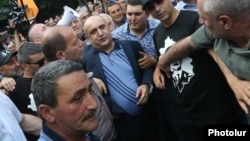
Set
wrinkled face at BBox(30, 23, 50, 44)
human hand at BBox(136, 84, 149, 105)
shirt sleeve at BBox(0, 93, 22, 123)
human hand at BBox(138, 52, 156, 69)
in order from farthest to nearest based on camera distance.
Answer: wrinkled face at BBox(30, 23, 50, 44), human hand at BBox(138, 52, 156, 69), human hand at BBox(136, 84, 149, 105), shirt sleeve at BBox(0, 93, 22, 123)

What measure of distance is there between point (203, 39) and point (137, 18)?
5.62ft

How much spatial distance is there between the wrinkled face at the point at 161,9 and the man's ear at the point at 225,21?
102 cm

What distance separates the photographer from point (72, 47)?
3418 mm

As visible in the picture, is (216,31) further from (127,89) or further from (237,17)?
(127,89)

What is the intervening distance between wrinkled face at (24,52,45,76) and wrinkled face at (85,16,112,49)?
1.67 ft

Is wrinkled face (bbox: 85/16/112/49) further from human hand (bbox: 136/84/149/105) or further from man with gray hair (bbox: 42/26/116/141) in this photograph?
human hand (bbox: 136/84/149/105)

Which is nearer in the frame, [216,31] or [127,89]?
[216,31]

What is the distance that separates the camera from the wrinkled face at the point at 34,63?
360cm

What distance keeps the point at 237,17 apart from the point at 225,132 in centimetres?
81

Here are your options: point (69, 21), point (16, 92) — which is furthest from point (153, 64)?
point (69, 21)

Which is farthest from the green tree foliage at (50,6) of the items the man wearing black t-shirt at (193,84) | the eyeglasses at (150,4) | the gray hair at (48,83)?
the gray hair at (48,83)

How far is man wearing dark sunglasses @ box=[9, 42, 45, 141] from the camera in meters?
3.45

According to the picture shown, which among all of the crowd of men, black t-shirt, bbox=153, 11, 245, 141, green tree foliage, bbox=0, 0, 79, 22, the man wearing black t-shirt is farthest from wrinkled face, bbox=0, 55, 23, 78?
green tree foliage, bbox=0, 0, 79, 22

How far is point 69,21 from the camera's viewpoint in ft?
19.6
